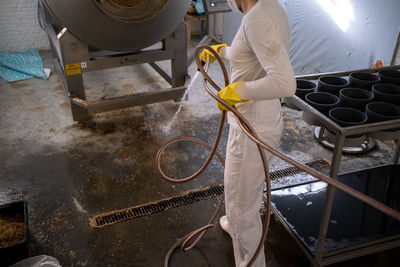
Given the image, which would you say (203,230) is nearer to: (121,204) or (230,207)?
(230,207)

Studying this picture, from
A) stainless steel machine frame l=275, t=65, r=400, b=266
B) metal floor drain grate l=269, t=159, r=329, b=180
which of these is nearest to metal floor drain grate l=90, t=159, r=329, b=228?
metal floor drain grate l=269, t=159, r=329, b=180

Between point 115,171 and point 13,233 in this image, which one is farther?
point 115,171

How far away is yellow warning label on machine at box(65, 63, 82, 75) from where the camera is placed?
8.77 feet

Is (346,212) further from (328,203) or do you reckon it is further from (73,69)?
(73,69)

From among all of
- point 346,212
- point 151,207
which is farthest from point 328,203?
point 151,207

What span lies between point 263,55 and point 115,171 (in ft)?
5.10

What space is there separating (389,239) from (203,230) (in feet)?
2.94

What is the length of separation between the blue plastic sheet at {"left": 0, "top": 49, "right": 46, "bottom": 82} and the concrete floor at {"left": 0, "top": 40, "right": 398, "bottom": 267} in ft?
0.54

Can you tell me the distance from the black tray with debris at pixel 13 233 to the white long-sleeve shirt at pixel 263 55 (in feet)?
4.08

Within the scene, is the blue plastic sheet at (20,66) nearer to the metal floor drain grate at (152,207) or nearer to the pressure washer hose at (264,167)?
the metal floor drain grate at (152,207)

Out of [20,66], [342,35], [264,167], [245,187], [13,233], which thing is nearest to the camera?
[264,167]

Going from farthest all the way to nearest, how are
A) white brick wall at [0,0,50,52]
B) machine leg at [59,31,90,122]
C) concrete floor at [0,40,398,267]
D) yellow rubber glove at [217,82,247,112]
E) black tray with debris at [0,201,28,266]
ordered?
white brick wall at [0,0,50,52] < machine leg at [59,31,90,122] < concrete floor at [0,40,398,267] < black tray with debris at [0,201,28,266] < yellow rubber glove at [217,82,247,112]

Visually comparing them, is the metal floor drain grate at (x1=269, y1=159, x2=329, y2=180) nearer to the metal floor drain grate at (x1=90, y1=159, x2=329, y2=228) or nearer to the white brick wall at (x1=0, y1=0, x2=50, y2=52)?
the metal floor drain grate at (x1=90, y1=159, x2=329, y2=228)

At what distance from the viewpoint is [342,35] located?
9.87 ft
